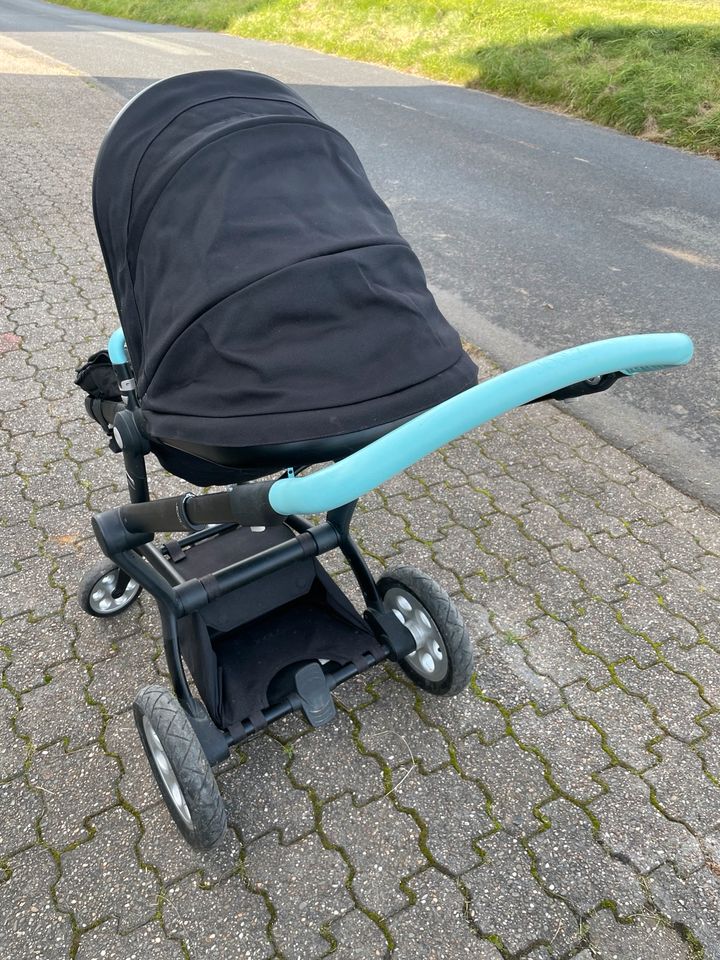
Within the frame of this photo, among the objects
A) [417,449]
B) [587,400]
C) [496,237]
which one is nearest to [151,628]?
[417,449]

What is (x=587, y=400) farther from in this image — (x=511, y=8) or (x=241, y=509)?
(x=511, y=8)

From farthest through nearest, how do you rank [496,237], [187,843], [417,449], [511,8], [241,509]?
[511,8] < [496,237] < [187,843] < [241,509] < [417,449]

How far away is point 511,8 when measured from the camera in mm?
14844

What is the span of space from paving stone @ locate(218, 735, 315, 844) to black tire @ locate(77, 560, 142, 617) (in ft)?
2.74

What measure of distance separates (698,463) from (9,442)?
12.2ft

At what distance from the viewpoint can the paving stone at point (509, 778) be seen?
7.94 feet

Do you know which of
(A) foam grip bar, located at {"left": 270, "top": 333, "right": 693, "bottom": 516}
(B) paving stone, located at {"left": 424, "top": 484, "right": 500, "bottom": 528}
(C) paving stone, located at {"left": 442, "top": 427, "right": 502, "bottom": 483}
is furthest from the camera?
(C) paving stone, located at {"left": 442, "top": 427, "right": 502, "bottom": 483}

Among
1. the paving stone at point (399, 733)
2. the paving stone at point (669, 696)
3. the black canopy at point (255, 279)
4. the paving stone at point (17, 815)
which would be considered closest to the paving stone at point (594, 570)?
the paving stone at point (669, 696)

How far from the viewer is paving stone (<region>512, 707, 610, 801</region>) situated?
2525 mm

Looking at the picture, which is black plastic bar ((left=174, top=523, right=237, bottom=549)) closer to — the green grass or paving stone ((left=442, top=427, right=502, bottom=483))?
paving stone ((left=442, top=427, right=502, bottom=483))

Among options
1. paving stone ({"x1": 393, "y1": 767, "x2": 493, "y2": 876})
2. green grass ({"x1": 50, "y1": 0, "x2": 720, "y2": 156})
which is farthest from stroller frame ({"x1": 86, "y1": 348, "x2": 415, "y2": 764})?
green grass ({"x1": 50, "y1": 0, "x2": 720, "y2": 156})

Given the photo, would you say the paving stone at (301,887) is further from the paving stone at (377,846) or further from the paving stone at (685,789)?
the paving stone at (685,789)

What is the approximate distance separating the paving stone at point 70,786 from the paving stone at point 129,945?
308 millimetres

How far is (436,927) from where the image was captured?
215 centimetres
